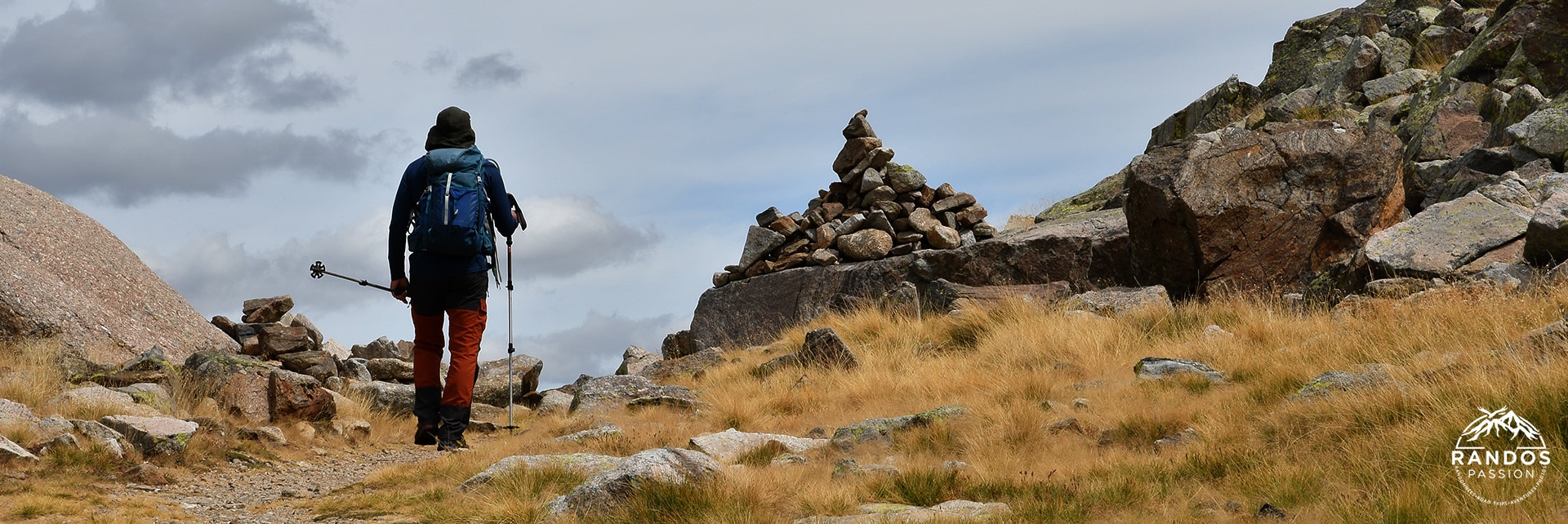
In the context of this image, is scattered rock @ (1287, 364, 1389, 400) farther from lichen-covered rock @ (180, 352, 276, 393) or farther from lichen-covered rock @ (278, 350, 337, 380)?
lichen-covered rock @ (278, 350, 337, 380)

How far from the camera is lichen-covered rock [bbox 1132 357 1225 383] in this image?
7.71 metres

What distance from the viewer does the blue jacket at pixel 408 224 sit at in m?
8.02

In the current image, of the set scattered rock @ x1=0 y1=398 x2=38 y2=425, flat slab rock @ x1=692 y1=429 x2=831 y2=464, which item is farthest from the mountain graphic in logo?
scattered rock @ x1=0 y1=398 x2=38 y2=425

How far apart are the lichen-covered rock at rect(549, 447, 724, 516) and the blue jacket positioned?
3077mm

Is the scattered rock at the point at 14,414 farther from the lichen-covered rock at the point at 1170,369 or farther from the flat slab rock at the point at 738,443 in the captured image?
the lichen-covered rock at the point at 1170,369

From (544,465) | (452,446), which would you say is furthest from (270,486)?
(544,465)

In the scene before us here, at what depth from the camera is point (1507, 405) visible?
511cm

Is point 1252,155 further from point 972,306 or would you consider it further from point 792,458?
point 792,458

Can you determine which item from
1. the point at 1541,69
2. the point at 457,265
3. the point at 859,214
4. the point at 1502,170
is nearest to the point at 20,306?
the point at 457,265

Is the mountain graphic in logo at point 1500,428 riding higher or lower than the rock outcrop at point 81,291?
lower

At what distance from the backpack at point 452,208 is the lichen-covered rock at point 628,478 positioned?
9.60 feet

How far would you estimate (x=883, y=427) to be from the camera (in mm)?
7094

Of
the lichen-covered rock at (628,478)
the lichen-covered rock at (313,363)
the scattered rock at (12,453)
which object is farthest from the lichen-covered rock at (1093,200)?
the scattered rock at (12,453)

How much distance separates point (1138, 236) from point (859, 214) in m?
5.51
